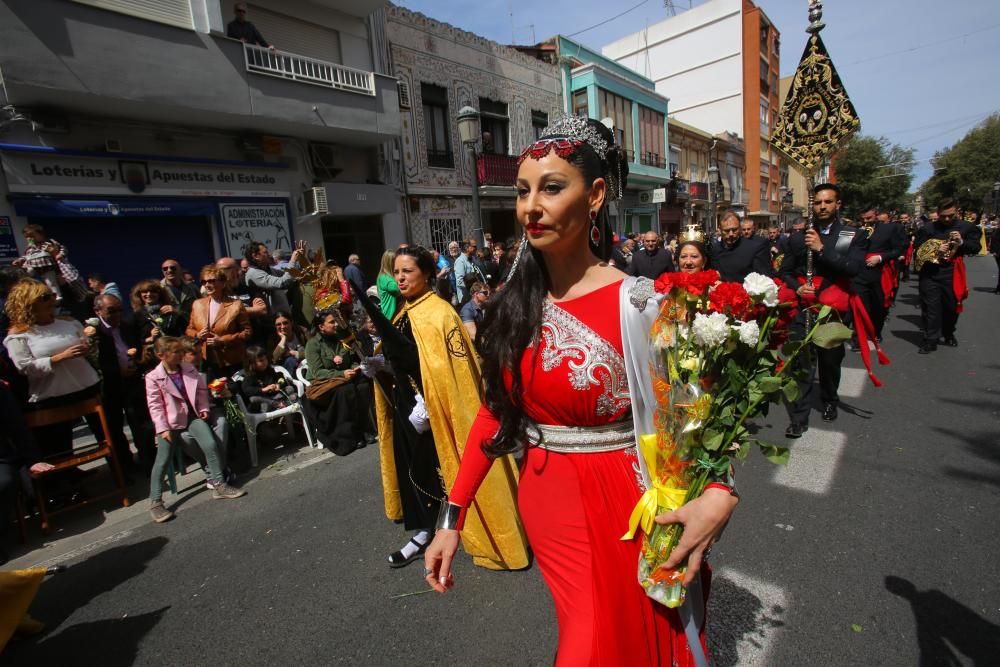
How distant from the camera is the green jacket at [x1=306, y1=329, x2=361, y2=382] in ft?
18.4

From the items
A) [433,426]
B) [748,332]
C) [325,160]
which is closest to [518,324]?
[748,332]

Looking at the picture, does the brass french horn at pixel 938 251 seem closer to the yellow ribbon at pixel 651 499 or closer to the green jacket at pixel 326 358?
the green jacket at pixel 326 358

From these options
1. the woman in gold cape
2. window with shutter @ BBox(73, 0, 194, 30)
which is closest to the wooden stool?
the woman in gold cape

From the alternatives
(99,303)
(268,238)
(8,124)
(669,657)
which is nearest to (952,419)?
(669,657)

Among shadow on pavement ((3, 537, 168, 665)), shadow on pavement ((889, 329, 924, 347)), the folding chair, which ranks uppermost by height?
the folding chair

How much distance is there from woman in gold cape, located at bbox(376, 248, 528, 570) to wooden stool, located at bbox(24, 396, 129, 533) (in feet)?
9.33

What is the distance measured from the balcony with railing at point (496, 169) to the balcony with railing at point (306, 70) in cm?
429

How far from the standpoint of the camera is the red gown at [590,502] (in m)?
1.30

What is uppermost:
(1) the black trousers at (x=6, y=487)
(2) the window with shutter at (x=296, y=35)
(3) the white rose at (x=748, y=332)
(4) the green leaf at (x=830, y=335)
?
(2) the window with shutter at (x=296, y=35)

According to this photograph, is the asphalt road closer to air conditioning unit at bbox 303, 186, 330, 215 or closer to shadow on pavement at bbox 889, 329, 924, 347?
shadow on pavement at bbox 889, 329, 924, 347

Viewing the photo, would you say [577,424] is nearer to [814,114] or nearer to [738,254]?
[814,114]

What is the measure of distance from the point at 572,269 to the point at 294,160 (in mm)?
10877

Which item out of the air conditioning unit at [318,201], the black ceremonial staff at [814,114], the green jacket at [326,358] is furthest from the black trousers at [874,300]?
the air conditioning unit at [318,201]

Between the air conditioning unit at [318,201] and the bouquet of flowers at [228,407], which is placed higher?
the air conditioning unit at [318,201]
